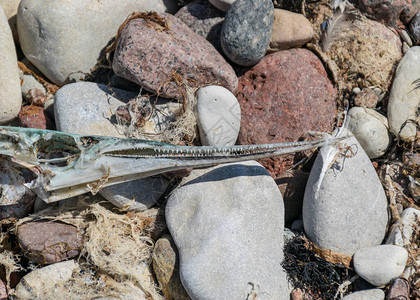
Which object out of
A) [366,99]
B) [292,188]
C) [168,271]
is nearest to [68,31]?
[168,271]

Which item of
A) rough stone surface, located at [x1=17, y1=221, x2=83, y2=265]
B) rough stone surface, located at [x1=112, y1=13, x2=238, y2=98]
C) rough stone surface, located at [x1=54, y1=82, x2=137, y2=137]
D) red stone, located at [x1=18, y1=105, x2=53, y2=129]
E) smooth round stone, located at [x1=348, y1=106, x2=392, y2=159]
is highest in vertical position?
rough stone surface, located at [x1=112, y1=13, x2=238, y2=98]

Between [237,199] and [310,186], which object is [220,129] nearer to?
[237,199]

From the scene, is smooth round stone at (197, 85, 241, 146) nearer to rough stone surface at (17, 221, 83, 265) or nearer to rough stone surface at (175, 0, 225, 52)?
rough stone surface at (175, 0, 225, 52)

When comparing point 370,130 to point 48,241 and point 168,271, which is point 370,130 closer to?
point 168,271

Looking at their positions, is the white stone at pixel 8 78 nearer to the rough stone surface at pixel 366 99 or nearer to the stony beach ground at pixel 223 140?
the stony beach ground at pixel 223 140

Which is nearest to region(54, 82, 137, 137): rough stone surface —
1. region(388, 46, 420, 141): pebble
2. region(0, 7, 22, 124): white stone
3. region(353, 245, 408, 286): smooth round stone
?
region(0, 7, 22, 124): white stone
